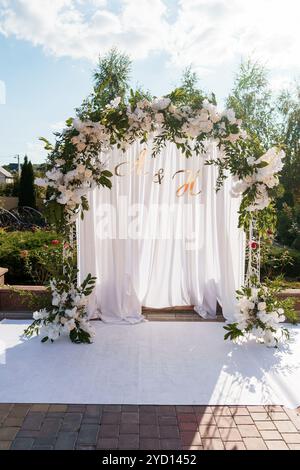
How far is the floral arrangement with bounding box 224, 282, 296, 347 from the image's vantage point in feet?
13.3

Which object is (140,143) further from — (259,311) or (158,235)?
(259,311)

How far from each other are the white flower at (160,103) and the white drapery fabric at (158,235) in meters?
0.94

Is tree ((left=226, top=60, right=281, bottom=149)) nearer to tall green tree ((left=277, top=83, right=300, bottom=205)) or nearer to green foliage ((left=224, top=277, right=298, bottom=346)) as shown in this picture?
tall green tree ((left=277, top=83, right=300, bottom=205))

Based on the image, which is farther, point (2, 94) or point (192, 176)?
point (2, 94)

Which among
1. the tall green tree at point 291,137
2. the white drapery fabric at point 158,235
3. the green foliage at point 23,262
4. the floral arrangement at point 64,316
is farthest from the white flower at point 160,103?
the tall green tree at point 291,137

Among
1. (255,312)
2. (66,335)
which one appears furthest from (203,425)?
(66,335)

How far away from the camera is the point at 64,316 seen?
13.6ft

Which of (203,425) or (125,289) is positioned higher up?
(125,289)

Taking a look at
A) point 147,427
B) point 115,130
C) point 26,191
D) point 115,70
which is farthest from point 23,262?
point 115,70

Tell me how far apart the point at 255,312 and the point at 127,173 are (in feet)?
6.90

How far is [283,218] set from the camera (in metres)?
9.91

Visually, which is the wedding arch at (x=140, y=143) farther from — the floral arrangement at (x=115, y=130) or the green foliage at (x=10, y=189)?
the green foliage at (x=10, y=189)
